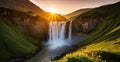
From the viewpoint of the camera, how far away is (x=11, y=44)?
15375cm

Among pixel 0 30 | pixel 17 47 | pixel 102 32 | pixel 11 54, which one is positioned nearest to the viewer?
pixel 11 54

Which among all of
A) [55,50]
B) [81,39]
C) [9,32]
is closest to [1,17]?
[9,32]

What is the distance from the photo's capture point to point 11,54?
5610 inches

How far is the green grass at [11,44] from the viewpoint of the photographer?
142m

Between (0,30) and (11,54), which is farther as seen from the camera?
(0,30)

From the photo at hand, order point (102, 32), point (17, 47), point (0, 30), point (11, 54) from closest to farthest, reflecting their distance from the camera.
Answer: point (11, 54) → point (17, 47) → point (0, 30) → point (102, 32)

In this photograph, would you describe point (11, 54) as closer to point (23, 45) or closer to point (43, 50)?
point (23, 45)

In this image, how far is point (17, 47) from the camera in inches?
6058

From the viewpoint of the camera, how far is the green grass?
14212 centimetres

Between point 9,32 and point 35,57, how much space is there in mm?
35022

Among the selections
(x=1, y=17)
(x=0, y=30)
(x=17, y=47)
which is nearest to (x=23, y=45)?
(x=17, y=47)

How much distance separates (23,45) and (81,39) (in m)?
55.7

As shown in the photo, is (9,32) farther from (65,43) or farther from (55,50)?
(65,43)

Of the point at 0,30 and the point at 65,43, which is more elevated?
the point at 0,30
